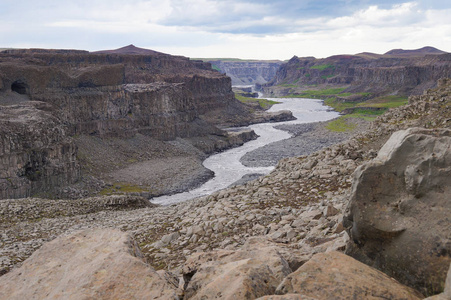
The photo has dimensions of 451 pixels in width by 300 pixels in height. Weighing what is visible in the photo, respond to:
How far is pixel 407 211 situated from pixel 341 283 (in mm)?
2171

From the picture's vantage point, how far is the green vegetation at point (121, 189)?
156 feet

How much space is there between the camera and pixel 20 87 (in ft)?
186

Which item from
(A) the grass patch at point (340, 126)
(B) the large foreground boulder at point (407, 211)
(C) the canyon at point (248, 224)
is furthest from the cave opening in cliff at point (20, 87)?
(A) the grass patch at point (340, 126)

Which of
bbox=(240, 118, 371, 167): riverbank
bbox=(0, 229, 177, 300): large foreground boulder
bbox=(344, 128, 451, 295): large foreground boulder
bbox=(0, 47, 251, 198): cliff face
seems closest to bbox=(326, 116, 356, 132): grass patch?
bbox=(240, 118, 371, 167): riverbank

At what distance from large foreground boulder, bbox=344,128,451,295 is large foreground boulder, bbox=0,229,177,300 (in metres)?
3.99

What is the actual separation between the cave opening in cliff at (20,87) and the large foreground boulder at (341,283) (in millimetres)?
58606

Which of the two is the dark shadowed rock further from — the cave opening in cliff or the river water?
the cave opening in cliff

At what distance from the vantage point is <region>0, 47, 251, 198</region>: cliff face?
41094 mm

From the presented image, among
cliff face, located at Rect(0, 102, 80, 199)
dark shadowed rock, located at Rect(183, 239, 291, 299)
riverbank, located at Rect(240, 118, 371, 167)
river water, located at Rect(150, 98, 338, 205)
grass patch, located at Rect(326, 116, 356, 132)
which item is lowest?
river water, located at Rect(150, 98, 338, 205)

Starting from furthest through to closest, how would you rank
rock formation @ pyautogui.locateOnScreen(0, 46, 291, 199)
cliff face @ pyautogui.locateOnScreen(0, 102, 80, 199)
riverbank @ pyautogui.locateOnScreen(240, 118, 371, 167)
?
riverbank @ pyautogui.locateOnScreen(240, 118, 371, 167) → rock formation @ pyautogui.locateOnScreen(0, 46, 291, 199) → cliff face @ pyautogui.locateOnScreen(0, 102, 80, 199)

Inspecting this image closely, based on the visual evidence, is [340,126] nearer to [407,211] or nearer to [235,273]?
[407,211]

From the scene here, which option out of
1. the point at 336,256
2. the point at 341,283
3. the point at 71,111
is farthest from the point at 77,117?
the point at 341,283

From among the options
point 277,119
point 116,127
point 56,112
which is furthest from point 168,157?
point 277,119

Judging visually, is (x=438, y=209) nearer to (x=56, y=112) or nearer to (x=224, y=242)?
(x=224, y=242)
